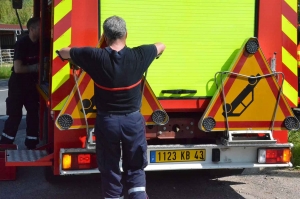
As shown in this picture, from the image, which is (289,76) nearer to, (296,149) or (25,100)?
(296,149)

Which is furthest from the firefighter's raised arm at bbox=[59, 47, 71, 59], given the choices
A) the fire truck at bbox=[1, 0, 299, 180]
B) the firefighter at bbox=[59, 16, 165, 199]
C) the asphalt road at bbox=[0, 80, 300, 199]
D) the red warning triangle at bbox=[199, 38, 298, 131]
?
the asphalt road at bbox=[0, 80, 300, 199]

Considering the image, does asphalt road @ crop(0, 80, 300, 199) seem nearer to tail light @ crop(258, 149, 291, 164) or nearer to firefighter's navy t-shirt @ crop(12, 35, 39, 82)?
tail light @ crop(258, 149, 291, 164)

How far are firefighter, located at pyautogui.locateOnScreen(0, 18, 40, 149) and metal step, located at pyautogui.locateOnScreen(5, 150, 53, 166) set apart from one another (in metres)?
1.21

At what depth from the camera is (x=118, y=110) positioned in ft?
13.7

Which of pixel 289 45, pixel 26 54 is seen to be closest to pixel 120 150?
pixel 289 45

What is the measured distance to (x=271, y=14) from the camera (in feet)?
17.0

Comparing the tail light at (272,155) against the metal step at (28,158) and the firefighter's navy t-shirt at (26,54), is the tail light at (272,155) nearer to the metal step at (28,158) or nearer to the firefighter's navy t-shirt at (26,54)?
the metal step at (28,158)

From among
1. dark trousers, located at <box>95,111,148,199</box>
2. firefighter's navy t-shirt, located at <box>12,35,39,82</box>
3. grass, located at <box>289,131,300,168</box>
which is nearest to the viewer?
dark trousers, located at <box>95,111,148,199</box>

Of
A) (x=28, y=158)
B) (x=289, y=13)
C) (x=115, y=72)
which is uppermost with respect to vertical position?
(x=289, y=13)

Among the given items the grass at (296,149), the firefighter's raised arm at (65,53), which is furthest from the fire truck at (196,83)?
the grass at (296,149)

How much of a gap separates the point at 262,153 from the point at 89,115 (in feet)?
5.51

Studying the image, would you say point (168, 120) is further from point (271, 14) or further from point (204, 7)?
point (271, 14)

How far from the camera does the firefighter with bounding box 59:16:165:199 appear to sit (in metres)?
4.10

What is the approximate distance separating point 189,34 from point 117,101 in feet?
4.17
